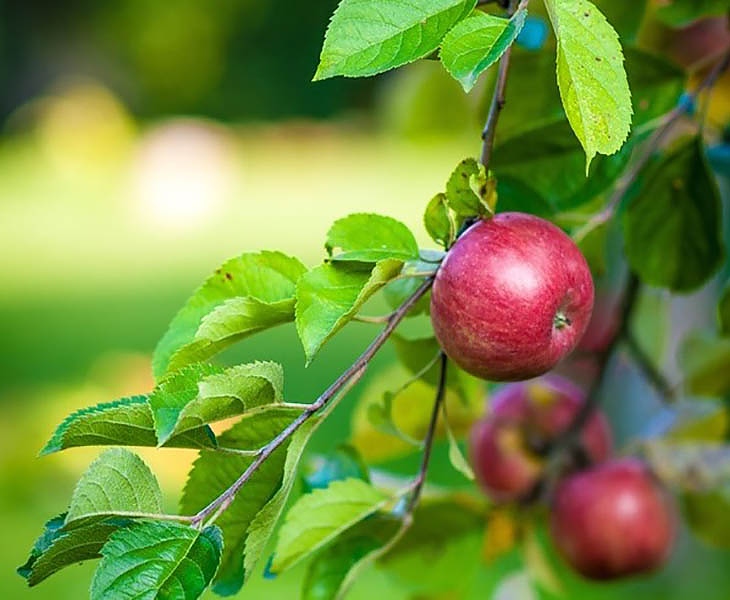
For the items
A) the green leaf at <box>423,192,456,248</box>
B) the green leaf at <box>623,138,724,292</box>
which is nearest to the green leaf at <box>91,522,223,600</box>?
the green leaf at <box>423,192,456,248</box>

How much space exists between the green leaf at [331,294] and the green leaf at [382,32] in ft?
0.34

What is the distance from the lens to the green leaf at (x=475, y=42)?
0.56 m

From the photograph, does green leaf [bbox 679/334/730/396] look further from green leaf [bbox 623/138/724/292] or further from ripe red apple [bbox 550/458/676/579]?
green leaf [bbox 623/138/724/292]

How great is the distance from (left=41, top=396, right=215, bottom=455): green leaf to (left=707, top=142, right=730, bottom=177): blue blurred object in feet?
2.13

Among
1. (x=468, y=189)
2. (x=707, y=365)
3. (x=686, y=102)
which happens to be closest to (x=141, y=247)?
(x=707, y=365)

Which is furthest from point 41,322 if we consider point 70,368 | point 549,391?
point 549,391

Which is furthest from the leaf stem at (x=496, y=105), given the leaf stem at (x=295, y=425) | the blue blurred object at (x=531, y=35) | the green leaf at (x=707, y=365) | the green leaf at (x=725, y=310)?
the green leaf at (x=707, y=365)

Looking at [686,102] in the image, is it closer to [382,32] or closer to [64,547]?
[382,32]

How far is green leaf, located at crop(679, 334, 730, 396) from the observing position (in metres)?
1.17

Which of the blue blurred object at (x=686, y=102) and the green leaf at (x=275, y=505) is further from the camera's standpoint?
the blue blurred object at (x=686, y=102)

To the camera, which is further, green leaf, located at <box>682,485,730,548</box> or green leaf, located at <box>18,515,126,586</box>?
green leaf, located at <box>682,485,730,548</box>

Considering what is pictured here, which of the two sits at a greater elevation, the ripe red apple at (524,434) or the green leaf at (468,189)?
the green leaf at (468,189)

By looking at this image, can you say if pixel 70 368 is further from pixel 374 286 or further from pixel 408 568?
pixel 374 286

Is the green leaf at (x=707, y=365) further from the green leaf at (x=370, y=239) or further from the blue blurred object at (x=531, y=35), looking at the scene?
the green leaf at (x=370, y=239)
